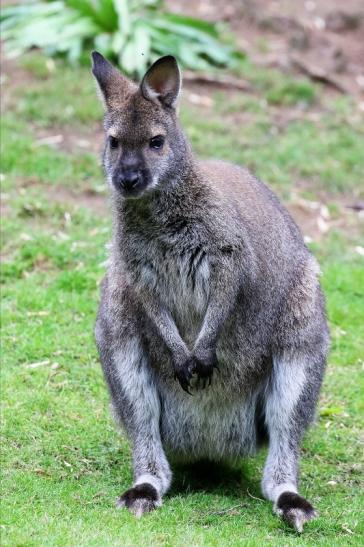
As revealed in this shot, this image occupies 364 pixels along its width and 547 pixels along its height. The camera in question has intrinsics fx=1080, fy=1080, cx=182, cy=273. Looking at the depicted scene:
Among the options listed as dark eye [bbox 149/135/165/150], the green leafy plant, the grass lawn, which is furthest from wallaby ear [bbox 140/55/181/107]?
the green leafy plant

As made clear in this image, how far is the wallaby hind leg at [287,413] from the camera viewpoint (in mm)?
5828

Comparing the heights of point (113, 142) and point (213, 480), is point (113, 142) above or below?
above

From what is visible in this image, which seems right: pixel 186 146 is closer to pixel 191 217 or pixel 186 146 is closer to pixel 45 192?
pixel 191 217

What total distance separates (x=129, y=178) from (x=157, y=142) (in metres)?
0.31

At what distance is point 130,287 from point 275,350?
87 cm

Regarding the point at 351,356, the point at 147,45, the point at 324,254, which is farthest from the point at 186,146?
the point at 147,45

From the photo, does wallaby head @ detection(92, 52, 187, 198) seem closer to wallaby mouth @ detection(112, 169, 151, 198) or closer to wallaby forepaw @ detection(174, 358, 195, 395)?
wallaby mouth @ detection(112, 169, 151, 198)

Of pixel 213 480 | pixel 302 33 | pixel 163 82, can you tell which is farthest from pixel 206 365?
pixel 302 33

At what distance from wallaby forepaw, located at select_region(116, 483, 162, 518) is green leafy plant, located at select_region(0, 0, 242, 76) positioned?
6.28 m

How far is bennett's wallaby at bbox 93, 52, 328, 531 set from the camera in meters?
5.60

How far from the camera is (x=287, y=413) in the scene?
19.4ft

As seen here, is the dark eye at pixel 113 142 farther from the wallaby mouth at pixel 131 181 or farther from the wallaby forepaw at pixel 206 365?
the wallaby forepaw at pixel 206 365

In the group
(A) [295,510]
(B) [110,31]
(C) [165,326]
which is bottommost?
(B) [110,31]

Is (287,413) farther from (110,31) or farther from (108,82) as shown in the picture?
(110,31)
